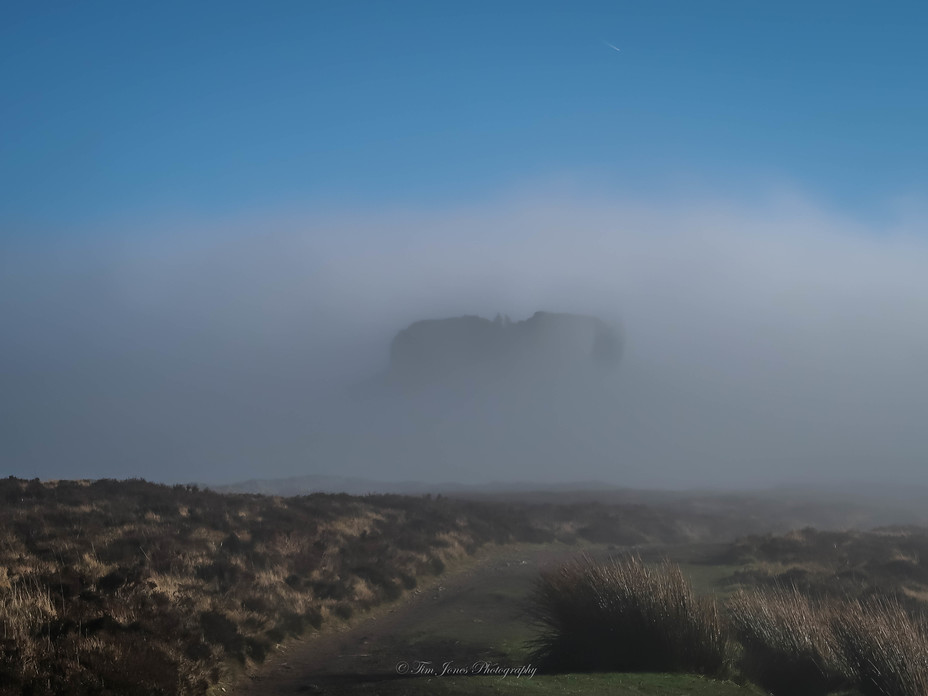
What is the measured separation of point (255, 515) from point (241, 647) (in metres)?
13.4

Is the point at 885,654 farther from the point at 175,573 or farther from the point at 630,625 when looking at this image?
the point at 175,573

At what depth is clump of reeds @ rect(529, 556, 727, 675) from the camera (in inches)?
528

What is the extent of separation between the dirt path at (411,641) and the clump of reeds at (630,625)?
1.28m

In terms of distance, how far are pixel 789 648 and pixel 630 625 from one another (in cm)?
326

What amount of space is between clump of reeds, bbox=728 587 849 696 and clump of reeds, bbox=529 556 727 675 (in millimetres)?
1021

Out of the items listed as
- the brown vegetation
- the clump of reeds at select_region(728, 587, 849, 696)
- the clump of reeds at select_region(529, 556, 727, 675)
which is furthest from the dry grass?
the brown vegetation

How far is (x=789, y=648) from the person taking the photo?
13867 millimetres

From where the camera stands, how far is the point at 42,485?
27078mm

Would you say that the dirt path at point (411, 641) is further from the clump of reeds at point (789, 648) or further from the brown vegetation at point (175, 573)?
the clump of reeds at point (789, 648)

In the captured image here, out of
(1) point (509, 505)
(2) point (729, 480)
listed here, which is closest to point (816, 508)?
(1) point (509, 505)

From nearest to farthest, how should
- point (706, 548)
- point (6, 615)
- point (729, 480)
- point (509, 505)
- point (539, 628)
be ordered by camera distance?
point (6, 615)
point (539, 628)
point (706, 548)
point (509, 505)
point (729, 480)

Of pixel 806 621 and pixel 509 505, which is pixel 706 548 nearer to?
pixel 509 505

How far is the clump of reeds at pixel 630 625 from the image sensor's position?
13406mm

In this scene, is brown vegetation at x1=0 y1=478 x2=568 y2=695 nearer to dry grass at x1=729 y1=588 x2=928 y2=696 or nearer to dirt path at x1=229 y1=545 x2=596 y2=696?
dirt path at x1=229 y1=545 x2=596 y2=696
